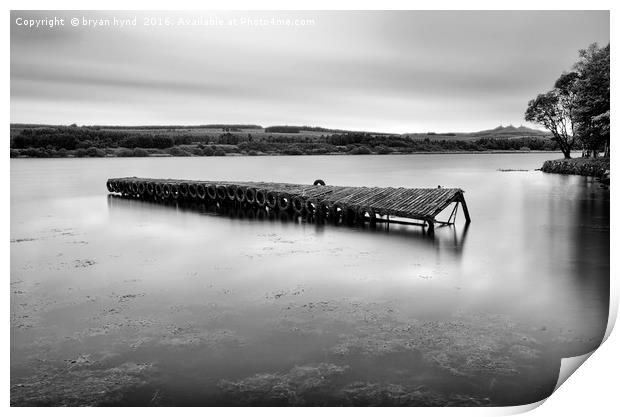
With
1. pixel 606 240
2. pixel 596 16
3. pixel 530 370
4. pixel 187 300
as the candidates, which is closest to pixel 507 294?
pixel 530 370

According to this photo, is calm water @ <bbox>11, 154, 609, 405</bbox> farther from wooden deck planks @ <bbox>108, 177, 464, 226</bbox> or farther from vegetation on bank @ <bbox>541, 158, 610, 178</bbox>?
vegetation on bank @ <bbox>541, 158, 610, 178</bbox>

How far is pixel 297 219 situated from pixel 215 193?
720 cm

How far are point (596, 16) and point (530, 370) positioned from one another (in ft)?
15.6

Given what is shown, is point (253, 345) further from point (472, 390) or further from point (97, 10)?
point (97, 10)

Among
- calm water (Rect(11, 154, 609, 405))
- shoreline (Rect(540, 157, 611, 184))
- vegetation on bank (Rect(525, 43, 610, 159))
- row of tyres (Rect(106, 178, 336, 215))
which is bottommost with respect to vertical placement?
calm water (Rect(11, 154, 609, 405))

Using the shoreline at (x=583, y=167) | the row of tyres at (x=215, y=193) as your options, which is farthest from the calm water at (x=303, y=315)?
the shoreline at (x=583, y=167)

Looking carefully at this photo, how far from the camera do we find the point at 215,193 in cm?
2452

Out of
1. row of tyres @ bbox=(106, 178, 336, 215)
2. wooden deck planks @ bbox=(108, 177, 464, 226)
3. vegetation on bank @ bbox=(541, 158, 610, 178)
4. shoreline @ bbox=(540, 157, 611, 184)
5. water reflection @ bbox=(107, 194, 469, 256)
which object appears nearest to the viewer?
water reflection @ bbox=(107, 194, 469, 256)

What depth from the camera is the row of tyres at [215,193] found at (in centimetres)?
1962

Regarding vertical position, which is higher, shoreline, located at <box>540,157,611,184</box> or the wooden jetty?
shoreline, located at <box>540,157,611,184</box>

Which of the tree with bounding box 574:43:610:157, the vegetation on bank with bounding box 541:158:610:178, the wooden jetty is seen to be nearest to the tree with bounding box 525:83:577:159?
the vegetation on bank with bounding box 541:158:610:178

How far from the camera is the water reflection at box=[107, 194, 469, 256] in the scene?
14430 millimetres

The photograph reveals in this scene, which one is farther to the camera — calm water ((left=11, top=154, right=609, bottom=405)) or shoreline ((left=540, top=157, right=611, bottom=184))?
shoreline ((left=540, top=157, right=611, bottom=184))

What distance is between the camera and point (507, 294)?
8984 millimetres
